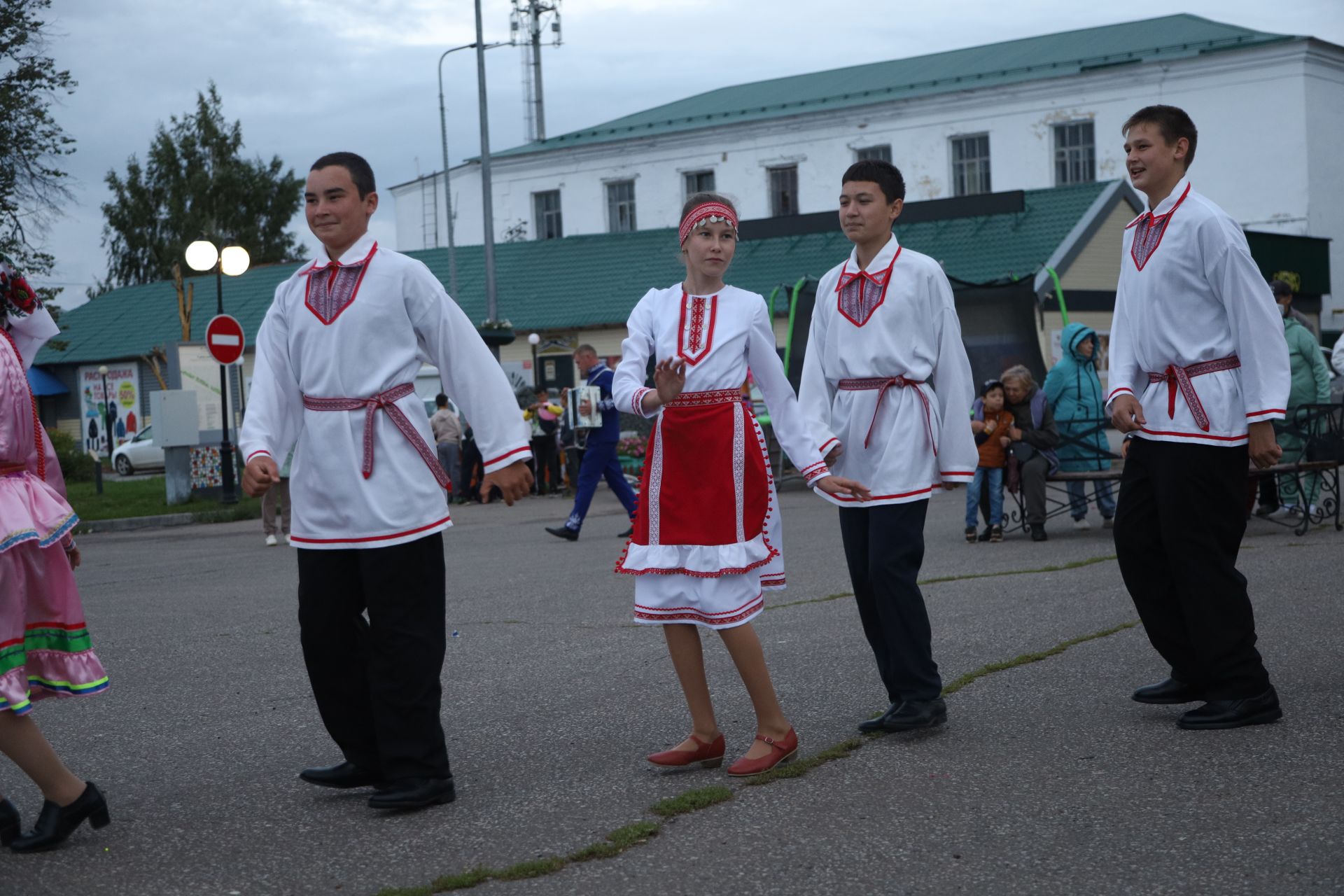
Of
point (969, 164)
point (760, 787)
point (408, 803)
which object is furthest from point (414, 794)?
point (969, 164)

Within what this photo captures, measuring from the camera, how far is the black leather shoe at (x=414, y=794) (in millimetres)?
4664

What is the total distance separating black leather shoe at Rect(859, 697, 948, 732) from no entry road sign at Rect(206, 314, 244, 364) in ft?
52.3

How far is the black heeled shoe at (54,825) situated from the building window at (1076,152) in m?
46.0

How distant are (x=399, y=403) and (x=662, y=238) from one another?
1376 inches

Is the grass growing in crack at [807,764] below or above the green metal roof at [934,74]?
below

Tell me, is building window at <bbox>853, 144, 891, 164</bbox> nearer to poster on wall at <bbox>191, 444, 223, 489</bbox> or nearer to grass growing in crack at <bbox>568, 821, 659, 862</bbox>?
poster on wall at <bbox>191, 444, 223, 489</bbox>

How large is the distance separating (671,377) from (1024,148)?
149 ft

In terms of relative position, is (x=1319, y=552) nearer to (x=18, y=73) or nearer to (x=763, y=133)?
(x=18, y=73)

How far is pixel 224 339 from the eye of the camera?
66.4 ft

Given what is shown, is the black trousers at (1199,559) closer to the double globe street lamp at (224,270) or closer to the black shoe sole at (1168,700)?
the black shoe sole at (1168,700)

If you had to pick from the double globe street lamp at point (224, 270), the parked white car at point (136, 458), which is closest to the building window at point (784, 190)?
the parked white car at point (136, 458)

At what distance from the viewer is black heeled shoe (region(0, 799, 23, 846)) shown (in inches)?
179

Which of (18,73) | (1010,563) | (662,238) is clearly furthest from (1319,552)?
(662,238)

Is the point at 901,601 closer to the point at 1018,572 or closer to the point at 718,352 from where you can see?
the point at 718,352
